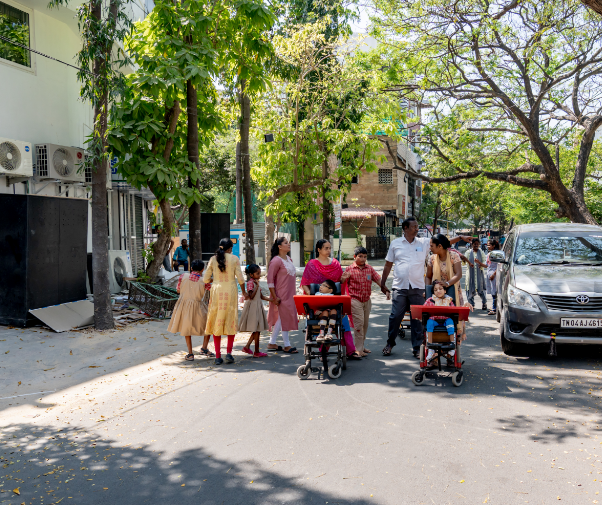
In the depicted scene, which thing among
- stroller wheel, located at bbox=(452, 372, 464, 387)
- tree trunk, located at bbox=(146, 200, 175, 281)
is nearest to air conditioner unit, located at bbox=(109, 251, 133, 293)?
tree trunk, located at bbox=(146, 200, 175, 281)

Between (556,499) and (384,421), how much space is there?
1875 mm

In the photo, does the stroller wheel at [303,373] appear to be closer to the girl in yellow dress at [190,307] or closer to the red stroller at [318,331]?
the red stroller at [318,331]

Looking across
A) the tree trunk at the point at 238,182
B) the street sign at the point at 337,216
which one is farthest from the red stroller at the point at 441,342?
the tree trunk at the point at 238,182

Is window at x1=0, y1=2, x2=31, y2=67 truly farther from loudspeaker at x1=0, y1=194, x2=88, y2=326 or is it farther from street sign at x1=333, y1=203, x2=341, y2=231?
street sign at x1=333, y1=203, x2=341, y2=231

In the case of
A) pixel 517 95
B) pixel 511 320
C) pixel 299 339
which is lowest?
pixel 299 339

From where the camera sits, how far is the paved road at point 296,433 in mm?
3951

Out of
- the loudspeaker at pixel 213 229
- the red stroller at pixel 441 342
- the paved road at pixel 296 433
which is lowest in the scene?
the paved road at pixel 296 433

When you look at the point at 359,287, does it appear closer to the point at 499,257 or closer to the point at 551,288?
the point at 499,257

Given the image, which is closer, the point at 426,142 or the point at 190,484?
the point at 190,484

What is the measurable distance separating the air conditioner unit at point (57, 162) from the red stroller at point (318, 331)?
6831mm

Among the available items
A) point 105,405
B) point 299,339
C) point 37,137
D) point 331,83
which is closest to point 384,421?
point 105,405

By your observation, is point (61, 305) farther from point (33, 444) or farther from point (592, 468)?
point (592, 468)

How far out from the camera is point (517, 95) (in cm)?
1842

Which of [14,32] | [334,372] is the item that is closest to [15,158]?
[14,32]
